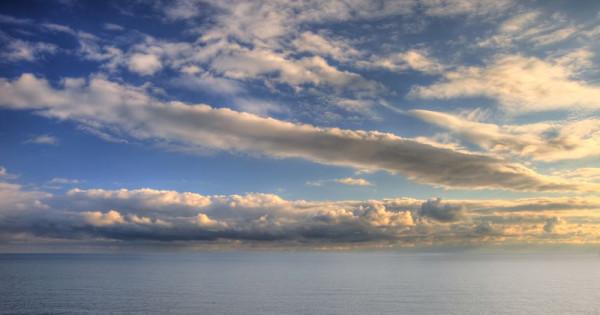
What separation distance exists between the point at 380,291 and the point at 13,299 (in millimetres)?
118488

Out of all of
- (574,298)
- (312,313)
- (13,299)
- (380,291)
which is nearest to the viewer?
(312,313)

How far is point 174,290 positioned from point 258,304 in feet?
170

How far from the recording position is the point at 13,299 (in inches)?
5054

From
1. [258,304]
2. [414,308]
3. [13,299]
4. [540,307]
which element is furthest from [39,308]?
[540,307]

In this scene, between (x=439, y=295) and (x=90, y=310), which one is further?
(x=439, y=295)

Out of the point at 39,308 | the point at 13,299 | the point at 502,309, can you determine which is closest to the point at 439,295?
the point at 502,309

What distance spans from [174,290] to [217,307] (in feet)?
166

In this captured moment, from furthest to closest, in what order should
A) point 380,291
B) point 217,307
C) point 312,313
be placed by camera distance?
point 380,291
point 217,307
point 312,313

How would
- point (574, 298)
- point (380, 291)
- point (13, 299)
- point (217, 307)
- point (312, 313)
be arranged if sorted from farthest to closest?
point (380, 291) < point (574, 298) < point (13, 299) < point (217, 307) < point (312, 313)

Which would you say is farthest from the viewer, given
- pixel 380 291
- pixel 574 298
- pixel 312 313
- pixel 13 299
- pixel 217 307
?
pixel 380 291

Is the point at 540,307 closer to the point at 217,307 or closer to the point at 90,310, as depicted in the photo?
the point at 217,307

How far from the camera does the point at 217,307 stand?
116 m

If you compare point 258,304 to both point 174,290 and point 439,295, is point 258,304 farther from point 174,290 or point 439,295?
point 439,295

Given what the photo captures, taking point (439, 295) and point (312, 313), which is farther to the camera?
point (439, 295)
